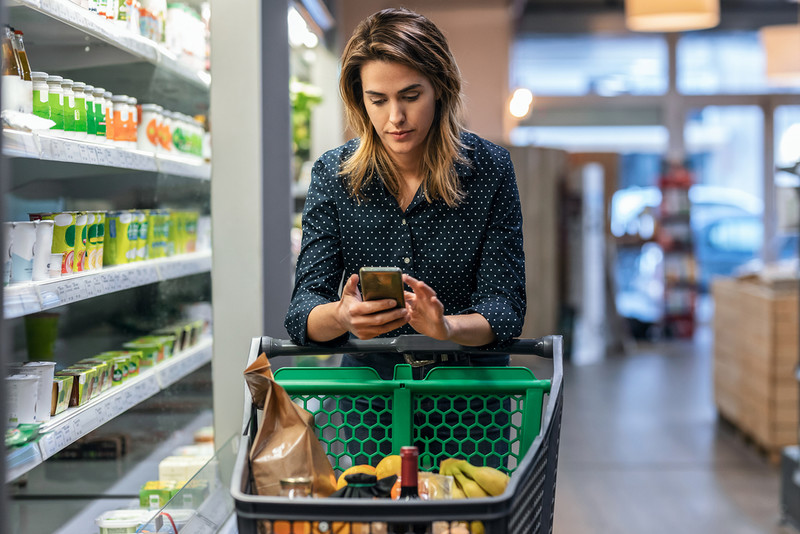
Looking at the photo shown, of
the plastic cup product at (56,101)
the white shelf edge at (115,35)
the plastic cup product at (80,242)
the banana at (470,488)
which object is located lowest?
the banana at (470,488)

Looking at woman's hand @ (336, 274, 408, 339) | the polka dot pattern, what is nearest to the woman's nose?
the polka dot pattern

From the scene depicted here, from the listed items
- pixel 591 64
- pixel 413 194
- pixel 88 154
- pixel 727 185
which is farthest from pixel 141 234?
pixel 727 185

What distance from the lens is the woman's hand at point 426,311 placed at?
1.14m

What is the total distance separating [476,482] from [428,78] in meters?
0.65

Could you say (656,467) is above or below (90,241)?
below

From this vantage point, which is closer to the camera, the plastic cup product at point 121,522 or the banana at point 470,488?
the banana at point 470,488

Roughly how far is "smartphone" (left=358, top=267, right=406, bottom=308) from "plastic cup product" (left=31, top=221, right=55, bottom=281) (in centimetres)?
100

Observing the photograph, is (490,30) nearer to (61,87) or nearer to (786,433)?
(786,433)

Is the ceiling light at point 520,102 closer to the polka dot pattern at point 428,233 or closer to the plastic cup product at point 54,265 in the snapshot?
the polka dot pattern at point 428,233

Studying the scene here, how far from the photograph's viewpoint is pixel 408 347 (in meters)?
1.33

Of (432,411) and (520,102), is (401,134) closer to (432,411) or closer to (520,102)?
(432,411)

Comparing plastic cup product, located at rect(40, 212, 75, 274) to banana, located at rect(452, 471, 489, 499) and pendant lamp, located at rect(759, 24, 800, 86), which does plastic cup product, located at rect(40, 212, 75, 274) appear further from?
pendant lamp, located at rect(759, 24, 800, 86)

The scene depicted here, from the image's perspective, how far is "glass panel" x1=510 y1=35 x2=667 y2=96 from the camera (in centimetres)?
1080

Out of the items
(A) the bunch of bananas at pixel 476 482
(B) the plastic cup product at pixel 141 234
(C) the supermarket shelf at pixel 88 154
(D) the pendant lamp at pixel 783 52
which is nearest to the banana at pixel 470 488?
(A) the bunch of bananas at pixel 476 482
